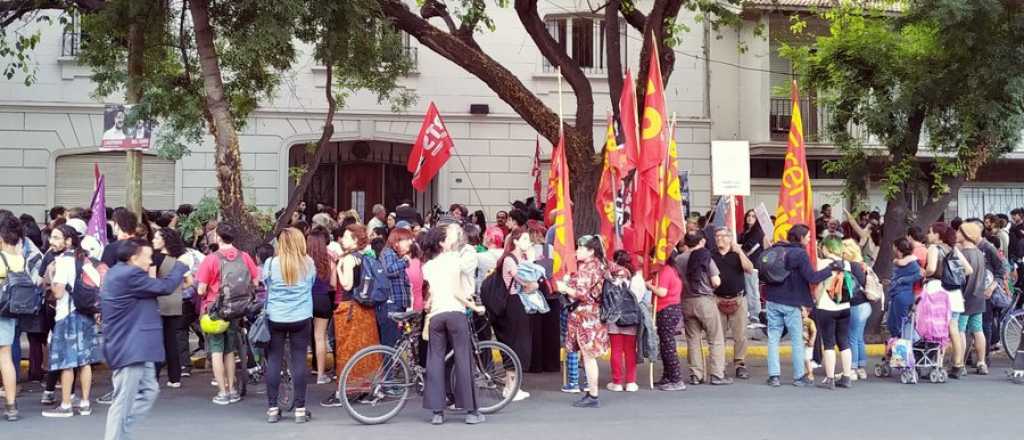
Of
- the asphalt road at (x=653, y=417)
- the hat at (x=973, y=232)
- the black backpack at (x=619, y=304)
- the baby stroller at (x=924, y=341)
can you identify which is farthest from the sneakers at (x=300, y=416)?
the hat at (x=973, y=232)

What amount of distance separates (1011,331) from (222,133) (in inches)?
377

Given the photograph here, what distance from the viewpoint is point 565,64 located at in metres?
14.9

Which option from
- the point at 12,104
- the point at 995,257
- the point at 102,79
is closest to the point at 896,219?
the point at 995,257

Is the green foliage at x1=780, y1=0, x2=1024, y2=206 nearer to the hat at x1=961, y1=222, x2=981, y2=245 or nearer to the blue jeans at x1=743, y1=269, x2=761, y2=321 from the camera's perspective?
the hat at x1=961, y1=222, x2=981, y2=245

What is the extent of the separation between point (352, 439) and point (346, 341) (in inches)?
76.9

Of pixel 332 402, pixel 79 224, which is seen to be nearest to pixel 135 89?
pixel 79 224

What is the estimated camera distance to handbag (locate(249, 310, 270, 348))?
933 centimetres

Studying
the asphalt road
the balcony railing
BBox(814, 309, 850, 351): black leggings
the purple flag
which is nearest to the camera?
the asphalt road

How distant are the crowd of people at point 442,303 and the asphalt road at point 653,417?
244mm

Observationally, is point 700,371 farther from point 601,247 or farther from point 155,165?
point 155,165

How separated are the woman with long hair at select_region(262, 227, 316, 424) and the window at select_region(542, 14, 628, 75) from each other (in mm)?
12527

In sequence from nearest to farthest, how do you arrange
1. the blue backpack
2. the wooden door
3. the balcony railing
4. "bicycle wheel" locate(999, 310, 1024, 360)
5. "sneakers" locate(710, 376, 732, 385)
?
the blue backpack, "sneakers" locate(710, 376, 732, 385), "bicycle wheel" locate(999, 310, 1024, 360), the wooden door, the balcony railing

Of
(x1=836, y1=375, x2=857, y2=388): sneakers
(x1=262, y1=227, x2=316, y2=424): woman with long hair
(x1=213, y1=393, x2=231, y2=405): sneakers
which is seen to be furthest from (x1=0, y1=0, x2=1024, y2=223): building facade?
(x1=262, y1=227, x2=316, y2=424): woman with long hair

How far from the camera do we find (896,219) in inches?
585
